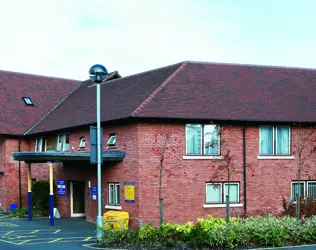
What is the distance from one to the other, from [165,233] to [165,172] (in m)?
6.01

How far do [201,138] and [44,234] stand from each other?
7716 mm

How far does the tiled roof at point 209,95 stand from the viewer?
82.4 feet

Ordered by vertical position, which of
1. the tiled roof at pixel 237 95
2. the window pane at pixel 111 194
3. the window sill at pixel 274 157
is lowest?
the window pane at pixel 111 194

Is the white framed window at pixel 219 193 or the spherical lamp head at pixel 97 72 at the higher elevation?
the spherical lamp head at pixel 97 72

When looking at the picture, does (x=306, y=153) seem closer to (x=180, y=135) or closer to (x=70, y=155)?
(x=180, y=135)

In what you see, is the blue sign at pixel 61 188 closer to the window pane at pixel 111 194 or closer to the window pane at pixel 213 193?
the window pane at pixel 111 194

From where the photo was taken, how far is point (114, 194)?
2583cm

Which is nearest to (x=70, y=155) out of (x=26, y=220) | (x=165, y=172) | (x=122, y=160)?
(x=122, y=160)

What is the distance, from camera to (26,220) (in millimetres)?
28797

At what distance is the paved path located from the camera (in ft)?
63.7

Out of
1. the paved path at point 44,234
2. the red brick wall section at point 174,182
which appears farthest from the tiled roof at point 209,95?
the paved path at point 44,234

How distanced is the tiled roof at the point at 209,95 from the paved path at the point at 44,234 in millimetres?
4892

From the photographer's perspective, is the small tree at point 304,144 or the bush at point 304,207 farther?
the small tree at point 304,144

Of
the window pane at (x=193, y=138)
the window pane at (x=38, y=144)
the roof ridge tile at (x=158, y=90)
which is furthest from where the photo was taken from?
the window pane at (x=38, y=144)
